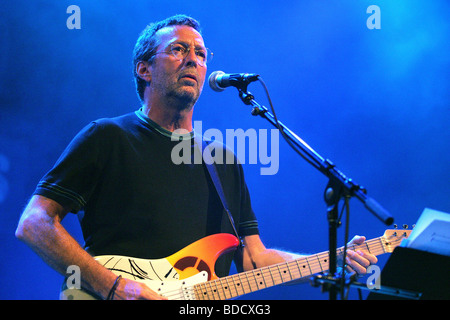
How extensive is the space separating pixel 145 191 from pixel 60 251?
62 cm

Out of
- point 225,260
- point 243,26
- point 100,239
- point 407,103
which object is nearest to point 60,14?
point 243,26

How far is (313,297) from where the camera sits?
385 centimetres

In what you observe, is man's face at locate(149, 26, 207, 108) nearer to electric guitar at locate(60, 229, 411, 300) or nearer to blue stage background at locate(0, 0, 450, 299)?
blue stage background at locate(0, 0, 450, 299)

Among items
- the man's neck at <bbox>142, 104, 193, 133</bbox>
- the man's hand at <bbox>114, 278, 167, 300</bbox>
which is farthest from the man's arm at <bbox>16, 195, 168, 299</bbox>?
the man's neck at <bbox>142, 104, 193, 133</bbox>

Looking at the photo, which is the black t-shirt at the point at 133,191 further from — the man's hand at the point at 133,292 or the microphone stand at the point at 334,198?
the microphone stand at the point at 334,198

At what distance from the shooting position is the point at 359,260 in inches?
105

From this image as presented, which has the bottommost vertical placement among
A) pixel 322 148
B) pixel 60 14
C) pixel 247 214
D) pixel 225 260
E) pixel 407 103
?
Answer: pixel 225 260

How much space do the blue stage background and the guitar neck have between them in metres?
1.21

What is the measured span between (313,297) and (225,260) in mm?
1396

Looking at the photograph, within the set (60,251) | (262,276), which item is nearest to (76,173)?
(60,251)

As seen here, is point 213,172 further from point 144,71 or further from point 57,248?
point 57,248

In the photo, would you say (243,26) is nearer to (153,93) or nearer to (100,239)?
(153,93)

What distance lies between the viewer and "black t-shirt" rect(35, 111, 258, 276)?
8.45 feet

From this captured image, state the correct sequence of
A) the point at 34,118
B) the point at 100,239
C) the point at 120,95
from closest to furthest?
the point at 100,239
the point at 34,118
the point at 120,95
